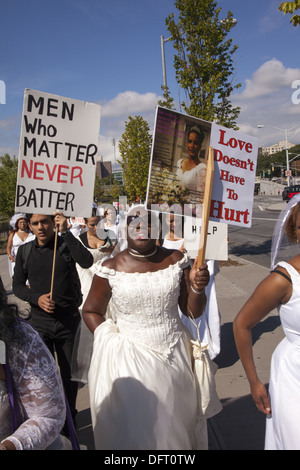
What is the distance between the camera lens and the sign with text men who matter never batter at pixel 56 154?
316 cm

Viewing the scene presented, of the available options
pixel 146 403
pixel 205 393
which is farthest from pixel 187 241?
pixel 146 403

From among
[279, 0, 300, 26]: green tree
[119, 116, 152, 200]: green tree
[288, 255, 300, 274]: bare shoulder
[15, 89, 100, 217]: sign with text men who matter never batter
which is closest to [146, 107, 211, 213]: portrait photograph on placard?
[15, 89, 100, 217]: sign with text men who matter never batter

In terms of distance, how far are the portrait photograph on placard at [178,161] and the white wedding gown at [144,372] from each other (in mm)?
453

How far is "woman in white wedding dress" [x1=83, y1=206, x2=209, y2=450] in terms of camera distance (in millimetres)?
2311

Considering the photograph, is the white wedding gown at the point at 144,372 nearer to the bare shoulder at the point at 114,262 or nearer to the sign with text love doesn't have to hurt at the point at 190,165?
the bare shoulder at the point at 114,262

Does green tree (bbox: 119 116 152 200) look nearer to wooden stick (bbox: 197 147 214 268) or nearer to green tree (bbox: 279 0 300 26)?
green tree (bbox: 279 0 300 26)

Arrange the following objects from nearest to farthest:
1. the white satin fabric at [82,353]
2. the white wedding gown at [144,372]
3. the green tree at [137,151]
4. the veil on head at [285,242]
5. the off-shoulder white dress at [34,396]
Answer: the off-shoulder white dress at [34,396]
the white wedding gown at [144,372]
the veil on head at [285,242]
the white satin fabric at [82,353]
the green tree at [137,151]

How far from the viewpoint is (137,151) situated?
61.7ft

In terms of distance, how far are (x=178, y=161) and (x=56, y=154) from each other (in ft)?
3.38

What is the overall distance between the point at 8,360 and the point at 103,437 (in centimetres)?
93

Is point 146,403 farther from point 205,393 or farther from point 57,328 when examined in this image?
point 57,328

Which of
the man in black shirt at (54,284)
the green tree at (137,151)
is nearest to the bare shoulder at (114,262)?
the man in black shirt at (54,284)

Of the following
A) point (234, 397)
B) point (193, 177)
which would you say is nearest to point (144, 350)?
point (193, 177)

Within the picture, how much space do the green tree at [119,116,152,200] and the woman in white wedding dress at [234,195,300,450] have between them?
1636 centimetres
